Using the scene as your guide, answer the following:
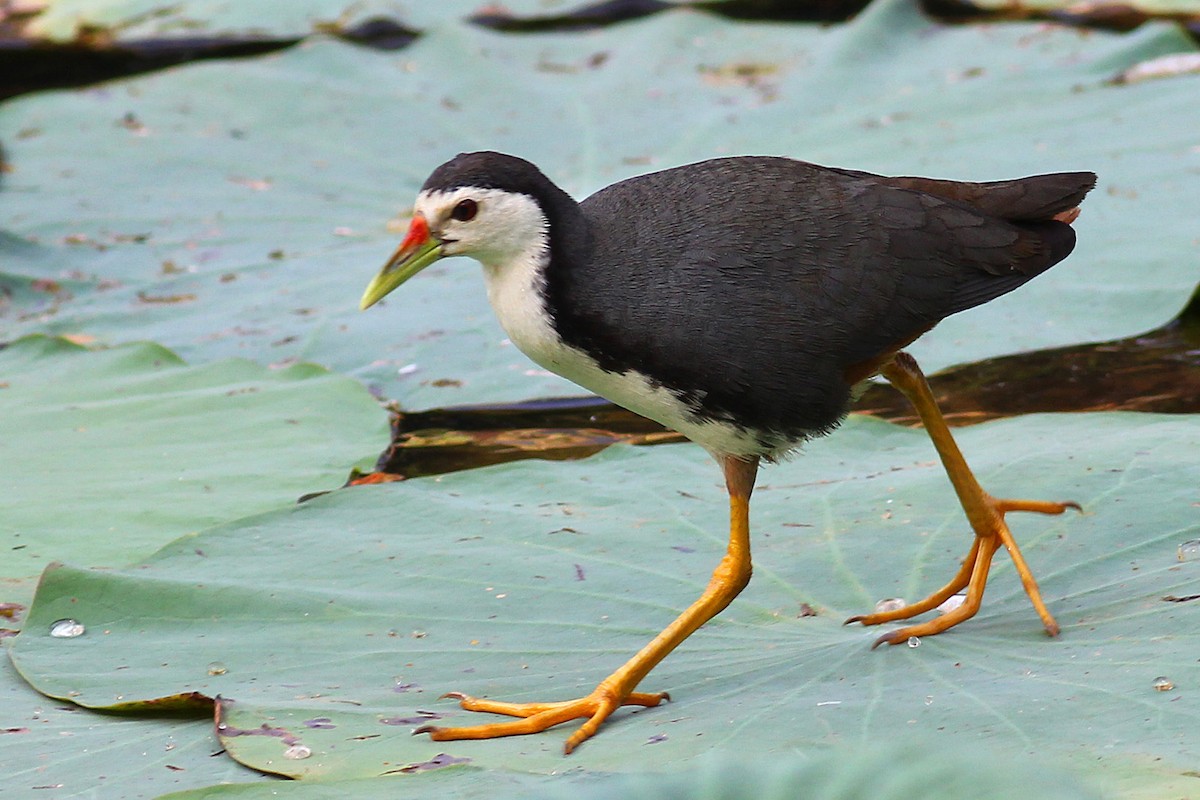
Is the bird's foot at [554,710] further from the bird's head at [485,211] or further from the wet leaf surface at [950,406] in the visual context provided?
the wet leaf surface at [950,406]

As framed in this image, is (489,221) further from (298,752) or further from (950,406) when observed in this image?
(950,406)

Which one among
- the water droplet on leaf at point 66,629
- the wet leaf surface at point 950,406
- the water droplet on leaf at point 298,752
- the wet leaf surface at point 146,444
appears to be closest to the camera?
the water droplet on leaf at point 298,752

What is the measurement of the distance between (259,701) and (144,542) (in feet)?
2.14

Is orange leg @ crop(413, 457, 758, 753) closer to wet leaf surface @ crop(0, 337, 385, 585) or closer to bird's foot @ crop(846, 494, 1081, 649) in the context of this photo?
bird's foot @ crop(846, 494, 1081, 649)

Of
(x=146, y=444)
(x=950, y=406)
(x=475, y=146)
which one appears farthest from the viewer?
(x=475, y=146)

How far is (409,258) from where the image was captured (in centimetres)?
218

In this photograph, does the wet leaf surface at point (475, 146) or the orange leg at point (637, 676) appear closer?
the orange leg at point (637, 676)

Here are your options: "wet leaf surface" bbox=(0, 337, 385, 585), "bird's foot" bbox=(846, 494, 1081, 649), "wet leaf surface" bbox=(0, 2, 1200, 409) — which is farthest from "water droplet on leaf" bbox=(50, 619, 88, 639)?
"bird's foot" bbox=(846, 494, 1081, 649)

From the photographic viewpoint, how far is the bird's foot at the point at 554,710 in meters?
2.01

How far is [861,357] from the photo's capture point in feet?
7.07

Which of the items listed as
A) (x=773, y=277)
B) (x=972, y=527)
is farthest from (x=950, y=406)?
(x=773, y=277)

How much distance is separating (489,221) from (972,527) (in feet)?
3.17

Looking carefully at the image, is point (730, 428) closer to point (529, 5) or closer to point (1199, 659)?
point (1199, 659)

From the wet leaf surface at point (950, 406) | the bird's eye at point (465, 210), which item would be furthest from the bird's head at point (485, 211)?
the wet leaf surface at point (950, 406)
